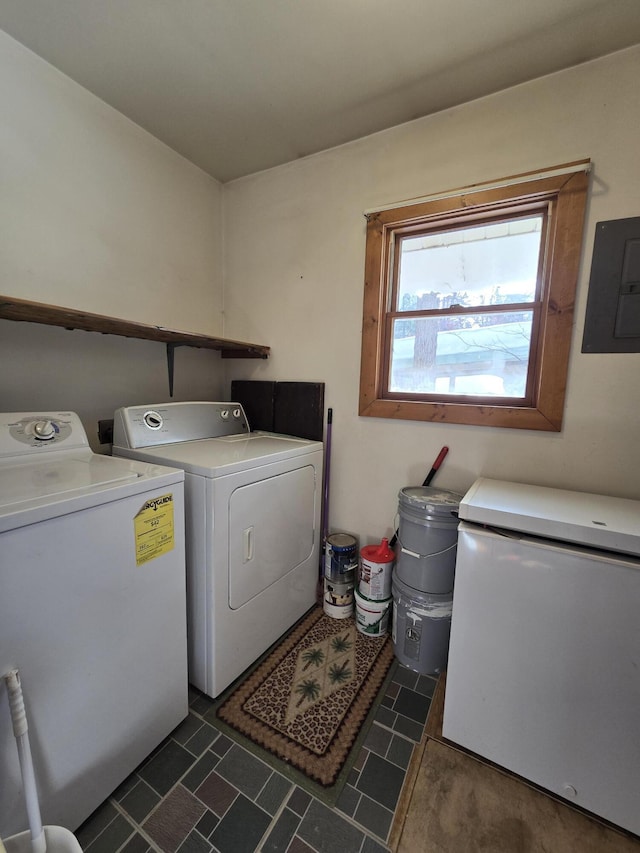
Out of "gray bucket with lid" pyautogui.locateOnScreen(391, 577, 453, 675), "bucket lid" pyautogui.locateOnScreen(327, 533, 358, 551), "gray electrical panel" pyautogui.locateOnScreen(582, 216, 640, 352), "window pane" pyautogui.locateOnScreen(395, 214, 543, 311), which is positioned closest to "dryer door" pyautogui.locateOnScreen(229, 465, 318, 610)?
"bucket lid" pyautogui.locateOnScreen(327, 533, 358, 551)

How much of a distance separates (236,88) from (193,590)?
2.26 m

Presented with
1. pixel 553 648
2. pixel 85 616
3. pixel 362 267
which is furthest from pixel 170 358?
pixel 553 648

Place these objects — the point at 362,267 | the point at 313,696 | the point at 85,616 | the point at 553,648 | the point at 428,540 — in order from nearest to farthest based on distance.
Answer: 1. the point at 85,616
2. the point at 553,648
3. the point at 313,696
4. the point at 428,540
5. the point at 362,267

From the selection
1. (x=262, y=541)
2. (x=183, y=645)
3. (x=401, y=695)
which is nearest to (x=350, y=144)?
(x=262, y=541)

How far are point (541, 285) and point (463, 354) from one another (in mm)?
439

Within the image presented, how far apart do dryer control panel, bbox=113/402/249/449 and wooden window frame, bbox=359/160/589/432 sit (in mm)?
819

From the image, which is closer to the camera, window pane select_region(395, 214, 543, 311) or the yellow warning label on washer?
the yellow warning label on washer

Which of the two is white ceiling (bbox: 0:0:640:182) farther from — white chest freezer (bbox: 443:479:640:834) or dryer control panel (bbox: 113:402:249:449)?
white chest freezer (bbox: 443:479:640:834)

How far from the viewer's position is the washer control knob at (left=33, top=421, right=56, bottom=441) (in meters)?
1.36

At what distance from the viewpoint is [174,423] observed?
1803 mm

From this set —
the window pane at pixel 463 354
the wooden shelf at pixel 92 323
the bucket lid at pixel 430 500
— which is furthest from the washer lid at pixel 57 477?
the window pane at pixel 463 354

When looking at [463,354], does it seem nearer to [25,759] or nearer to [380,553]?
[380,553]

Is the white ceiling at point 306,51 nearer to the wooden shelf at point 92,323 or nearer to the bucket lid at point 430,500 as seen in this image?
the wooden shelf at point 92,323

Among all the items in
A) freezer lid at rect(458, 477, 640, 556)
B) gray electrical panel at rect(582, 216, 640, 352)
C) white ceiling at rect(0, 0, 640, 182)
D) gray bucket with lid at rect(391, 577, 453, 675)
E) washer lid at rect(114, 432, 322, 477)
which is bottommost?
gray bucket with lid at rect(391, 577, 453, 675)
